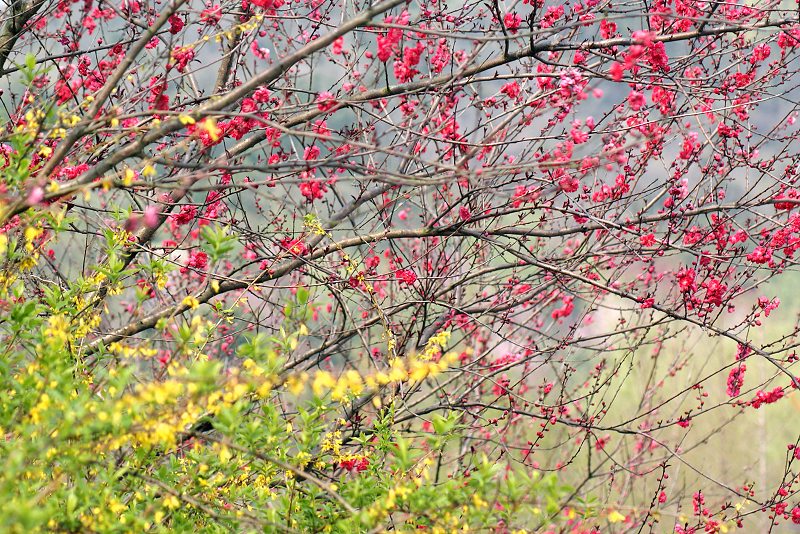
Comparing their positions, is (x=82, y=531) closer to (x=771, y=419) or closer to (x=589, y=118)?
(x=589, y=118)

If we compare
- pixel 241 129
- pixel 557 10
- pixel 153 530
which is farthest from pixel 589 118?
pixel 153 530

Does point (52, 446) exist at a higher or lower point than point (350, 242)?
lower

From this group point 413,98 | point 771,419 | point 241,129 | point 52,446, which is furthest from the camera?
point 771,419

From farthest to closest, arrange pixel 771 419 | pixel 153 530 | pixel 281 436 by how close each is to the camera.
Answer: pixel 771 419 < pixel 281 436 < pixel 153 530

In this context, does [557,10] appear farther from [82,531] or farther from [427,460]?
[82,531]

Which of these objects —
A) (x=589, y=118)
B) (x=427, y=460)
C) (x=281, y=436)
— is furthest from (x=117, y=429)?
(x=589, y=118)

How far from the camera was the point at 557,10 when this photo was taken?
499 centimetres

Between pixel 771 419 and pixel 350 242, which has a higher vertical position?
pixel 771 419

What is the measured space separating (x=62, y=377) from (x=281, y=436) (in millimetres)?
1005

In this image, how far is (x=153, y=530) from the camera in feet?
9.93

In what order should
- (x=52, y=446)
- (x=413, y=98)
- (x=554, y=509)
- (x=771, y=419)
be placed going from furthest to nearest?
(x=771, y=419)
(x=413, y=98)
(x=554, y=509)
(x=52, y=446)

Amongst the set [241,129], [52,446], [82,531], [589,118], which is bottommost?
[82,531]

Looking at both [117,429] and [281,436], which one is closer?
[117,429]

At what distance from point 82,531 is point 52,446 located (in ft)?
1.10
